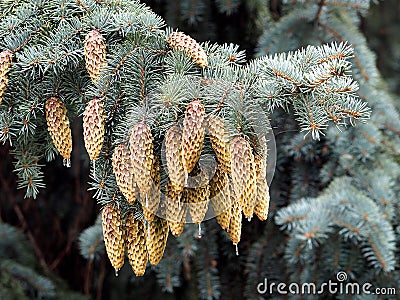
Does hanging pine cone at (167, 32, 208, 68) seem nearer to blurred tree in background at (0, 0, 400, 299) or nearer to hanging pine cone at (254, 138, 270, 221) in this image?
hanging pine cone at (254, 138, 270, 221)

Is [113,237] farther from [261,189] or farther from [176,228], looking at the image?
[261,189]

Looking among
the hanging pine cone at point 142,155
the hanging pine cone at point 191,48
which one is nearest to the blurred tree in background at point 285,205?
the hanging pine cone at point 191,48

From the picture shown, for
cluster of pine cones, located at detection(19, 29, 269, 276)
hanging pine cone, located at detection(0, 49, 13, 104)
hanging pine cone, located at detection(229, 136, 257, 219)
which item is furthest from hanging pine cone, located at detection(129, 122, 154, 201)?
hanging pine cone, located at detection(0, 49, 13, 104)

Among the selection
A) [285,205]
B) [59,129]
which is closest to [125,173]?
[59,129]

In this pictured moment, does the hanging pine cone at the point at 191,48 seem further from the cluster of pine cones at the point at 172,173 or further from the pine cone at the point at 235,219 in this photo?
the pine cone at the point at 235,219

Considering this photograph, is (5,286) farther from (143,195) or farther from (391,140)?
(391,140)
